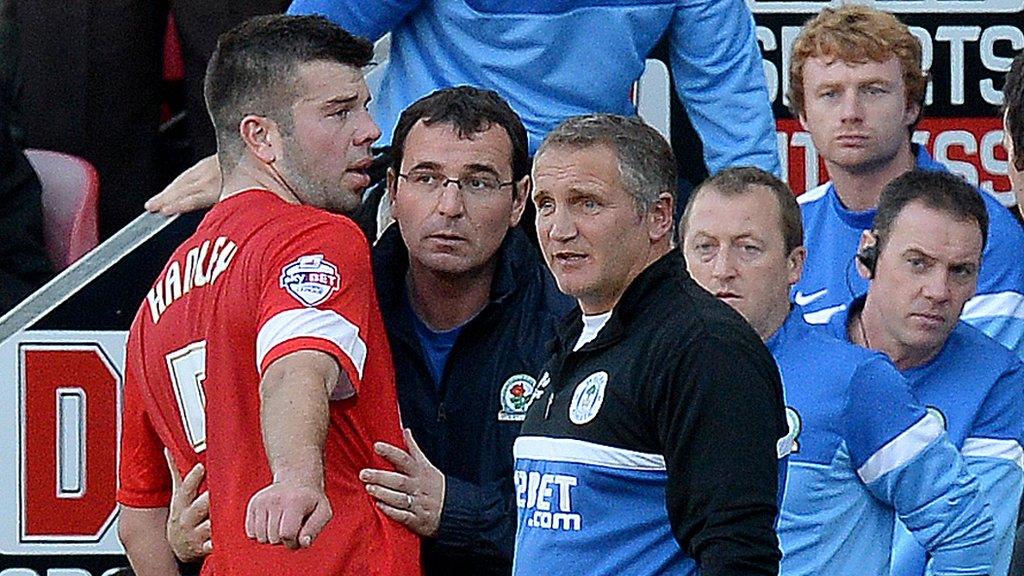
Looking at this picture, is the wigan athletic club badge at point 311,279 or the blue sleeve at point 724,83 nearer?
the wigan athletic club badge at point 311,279

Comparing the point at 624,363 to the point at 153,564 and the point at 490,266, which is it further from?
the point at 153,564

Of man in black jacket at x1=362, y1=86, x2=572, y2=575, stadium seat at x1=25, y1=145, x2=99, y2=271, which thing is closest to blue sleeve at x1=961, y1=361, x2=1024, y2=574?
man in black jacket at x1=362, y1=86, x2=572, y2=575

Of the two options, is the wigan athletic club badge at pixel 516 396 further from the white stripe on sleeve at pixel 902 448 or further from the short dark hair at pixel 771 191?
the white stripe on sleeve at pixel 902 448

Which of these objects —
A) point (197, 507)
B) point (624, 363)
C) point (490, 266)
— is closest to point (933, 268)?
point (490, 266)

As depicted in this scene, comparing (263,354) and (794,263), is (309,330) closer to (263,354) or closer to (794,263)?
(263,354)

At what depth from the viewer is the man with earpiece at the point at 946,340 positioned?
4.37m

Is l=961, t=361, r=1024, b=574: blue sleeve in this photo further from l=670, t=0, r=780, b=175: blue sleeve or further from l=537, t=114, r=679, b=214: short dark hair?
l=537, t=114, r=679, b=214: short dark hair

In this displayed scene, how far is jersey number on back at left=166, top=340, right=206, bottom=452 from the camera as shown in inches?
145

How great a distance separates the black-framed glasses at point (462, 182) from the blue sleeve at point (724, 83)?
1.19 m

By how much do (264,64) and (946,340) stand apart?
1.57 m

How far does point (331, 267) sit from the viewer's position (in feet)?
11.7

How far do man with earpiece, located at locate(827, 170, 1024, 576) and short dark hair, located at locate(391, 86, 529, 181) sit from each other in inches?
32.3

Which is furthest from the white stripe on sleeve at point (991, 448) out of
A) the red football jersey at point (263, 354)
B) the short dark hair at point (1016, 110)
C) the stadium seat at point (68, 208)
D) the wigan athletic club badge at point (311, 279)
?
the stadium seat at point (68, 208)

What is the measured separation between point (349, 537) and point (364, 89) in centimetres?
84
